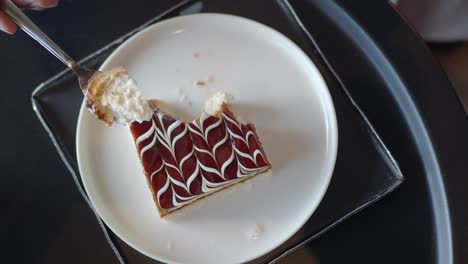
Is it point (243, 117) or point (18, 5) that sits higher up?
point (18, 5)

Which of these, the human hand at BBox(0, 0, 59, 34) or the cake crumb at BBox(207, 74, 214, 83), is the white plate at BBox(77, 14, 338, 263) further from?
the human hand at BBox(0, 0, 59, 34)

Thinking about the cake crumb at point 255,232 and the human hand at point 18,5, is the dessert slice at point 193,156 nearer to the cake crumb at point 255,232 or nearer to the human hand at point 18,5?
the cake crumb at point 255,232

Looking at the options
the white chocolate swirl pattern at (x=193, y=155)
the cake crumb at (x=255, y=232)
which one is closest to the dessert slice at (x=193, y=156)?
the white chocolate swirl pattern at (x=193, y=155)

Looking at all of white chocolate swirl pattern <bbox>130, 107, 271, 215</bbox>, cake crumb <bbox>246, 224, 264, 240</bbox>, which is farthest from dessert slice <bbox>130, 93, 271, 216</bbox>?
cake crumb <bbox>246, 224, 264, 240</bbox>

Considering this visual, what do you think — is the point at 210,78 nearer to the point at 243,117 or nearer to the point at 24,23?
the point at 243,117

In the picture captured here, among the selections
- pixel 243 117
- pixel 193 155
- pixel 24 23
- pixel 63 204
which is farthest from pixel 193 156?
pixel 24 23

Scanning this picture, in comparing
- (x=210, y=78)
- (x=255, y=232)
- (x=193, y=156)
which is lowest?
(x=255, y=232)

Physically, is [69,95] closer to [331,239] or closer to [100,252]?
[100,252]
